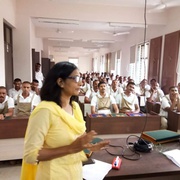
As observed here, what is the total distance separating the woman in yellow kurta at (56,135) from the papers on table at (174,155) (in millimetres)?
577

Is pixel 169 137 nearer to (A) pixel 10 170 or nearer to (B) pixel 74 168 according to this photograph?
(B) pixel 74 168

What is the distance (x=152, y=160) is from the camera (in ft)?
4.16

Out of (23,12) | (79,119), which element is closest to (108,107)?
(79,119)

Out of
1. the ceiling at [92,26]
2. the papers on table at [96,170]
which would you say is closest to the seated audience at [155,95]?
the ceiling at [92,26]

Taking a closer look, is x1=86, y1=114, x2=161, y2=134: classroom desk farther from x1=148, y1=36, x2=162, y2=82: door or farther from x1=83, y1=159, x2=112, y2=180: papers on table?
x1=148, y1=36, x2=162, y2=82: door

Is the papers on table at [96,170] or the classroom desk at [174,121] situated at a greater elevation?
the papers on table at [96,170]

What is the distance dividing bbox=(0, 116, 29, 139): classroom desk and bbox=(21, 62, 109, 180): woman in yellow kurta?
1474mm

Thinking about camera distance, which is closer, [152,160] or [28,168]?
[28,168]

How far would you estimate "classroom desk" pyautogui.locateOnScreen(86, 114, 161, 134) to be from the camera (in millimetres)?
2592

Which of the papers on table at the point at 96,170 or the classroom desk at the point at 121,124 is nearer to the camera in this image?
the papers on table at the point at 96,170

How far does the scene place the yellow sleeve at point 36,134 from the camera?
851mm

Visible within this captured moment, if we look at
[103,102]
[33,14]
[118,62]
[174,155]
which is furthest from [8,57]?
[118,62]

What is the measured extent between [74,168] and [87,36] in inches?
305

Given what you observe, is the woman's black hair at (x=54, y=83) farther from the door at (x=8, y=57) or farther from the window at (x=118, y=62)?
the window at (x=118, y=62)
